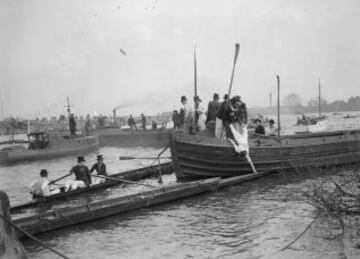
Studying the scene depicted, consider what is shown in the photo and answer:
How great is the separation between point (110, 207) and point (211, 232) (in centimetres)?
302

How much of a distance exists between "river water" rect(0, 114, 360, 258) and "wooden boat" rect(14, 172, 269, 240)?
0.58 feet

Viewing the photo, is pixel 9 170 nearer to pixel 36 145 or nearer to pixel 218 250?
pixel 36 145

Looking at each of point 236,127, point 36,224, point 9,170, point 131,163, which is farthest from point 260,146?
point 9,170

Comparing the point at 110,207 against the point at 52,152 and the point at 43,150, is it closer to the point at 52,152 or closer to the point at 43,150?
the point at 43,150

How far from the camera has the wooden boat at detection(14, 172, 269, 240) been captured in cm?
977

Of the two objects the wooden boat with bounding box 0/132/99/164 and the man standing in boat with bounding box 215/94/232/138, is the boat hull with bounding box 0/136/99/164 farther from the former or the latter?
the man standing in boat with bounding box 215/94/232/138

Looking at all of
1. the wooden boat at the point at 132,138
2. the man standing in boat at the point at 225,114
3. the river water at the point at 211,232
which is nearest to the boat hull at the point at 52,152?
the wooden boat at the point at 132,138

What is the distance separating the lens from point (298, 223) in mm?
9828

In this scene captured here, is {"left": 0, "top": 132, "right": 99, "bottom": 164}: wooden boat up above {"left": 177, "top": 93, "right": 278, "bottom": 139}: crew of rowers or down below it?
below

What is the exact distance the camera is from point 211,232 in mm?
9602

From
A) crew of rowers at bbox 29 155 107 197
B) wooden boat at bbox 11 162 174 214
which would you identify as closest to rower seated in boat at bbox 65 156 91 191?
crew of rowers at bbox 29 155 107 197

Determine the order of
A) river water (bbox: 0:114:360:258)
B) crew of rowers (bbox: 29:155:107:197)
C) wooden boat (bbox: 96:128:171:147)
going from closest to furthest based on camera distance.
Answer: river water (bbox: 0:114:360:258) < crew of rowers (bbox: 29:155:107:197) < wooden boat (bbox: 96:128:171:147)

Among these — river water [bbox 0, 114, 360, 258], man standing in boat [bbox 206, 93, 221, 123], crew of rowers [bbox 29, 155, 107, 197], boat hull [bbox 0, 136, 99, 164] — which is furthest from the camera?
boat hull [bbox 0, 136, 99, 164]

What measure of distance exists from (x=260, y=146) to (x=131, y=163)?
11.4 metres
